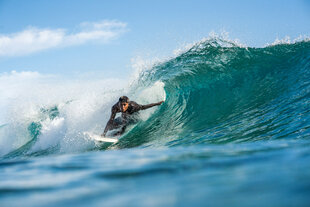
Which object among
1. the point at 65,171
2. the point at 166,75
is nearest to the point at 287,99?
the point at 166,75

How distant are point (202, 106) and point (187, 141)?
3.51 metres

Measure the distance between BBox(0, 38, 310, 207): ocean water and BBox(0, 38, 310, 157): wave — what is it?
0.13ft

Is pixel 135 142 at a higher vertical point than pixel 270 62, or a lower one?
lower

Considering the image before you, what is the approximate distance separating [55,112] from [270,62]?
9.57 meters

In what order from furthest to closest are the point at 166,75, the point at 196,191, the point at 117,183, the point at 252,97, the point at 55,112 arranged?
the point at 55,112 → the point at 166,75 → the point at 252,97 → the point at 117,183 → the point at 196,191

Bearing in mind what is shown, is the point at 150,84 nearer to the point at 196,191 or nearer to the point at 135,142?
the point at 135,142

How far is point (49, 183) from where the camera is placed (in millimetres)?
2293

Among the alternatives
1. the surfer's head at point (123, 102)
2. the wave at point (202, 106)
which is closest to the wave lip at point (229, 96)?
the wave at point (202, 106)

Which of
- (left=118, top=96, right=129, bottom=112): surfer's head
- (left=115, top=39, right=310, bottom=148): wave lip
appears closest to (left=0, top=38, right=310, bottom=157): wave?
(left=115, top=39, right=310, bottom=148): wave lip

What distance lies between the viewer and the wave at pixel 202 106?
7034mm

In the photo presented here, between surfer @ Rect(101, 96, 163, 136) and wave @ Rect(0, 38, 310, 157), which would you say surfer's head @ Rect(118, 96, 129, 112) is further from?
wave @ Rect(0, 38, 310, 157)

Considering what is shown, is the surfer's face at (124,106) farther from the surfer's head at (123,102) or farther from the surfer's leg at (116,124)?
the surfer's leg at (116,124)

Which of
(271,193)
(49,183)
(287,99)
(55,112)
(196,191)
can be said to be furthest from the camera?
(55,112)

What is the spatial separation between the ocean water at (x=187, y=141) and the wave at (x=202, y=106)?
4 cm
